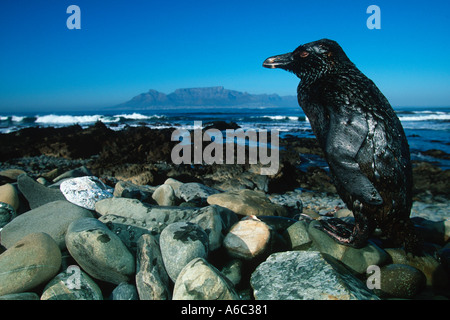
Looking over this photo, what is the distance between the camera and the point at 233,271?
263 cm

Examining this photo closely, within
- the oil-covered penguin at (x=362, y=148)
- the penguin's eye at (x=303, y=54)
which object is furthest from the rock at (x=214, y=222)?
the penguin's eye at (x=303, y=54)

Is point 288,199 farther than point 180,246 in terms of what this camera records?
Yes

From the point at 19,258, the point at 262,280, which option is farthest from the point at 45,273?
the point at 262,280

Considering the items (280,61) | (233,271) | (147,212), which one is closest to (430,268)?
(233,271)

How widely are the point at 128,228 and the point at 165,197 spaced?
55.3 inches

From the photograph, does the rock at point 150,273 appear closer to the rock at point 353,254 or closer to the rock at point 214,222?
the rock at point 214,222

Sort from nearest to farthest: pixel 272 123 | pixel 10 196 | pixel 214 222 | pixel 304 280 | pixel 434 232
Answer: pixel 304 280 → pixel 214 222 → pixel 434 232 → pixel 10 196 → pixel 272 123

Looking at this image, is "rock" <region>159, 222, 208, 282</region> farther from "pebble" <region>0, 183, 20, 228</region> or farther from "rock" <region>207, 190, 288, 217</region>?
"pebble" <region>0, 183, 20, 228</region>

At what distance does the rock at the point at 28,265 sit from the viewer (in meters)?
2.22

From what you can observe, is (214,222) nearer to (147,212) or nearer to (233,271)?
(233,271)

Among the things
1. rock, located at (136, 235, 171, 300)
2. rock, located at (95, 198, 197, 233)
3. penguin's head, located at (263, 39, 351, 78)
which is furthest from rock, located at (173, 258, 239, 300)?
penguin's head, located at (263, 39, 351, 78)

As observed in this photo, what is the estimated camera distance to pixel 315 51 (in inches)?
122
